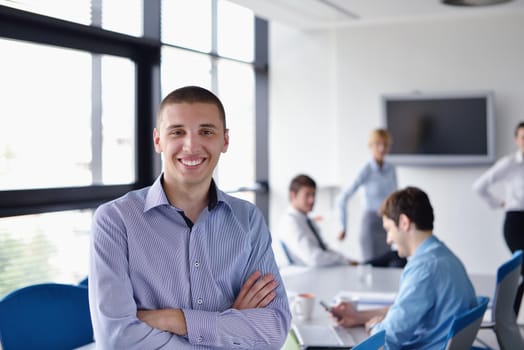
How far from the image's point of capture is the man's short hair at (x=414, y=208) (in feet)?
9.36

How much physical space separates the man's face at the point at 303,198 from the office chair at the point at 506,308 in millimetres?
1489

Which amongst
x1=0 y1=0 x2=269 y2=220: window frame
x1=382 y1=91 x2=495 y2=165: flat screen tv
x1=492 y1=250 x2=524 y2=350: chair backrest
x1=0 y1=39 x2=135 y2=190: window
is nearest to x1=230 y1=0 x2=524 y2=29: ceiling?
x1=0 y1=0 x2=269 y2=220: window frame

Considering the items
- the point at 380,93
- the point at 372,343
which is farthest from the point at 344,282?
the point at 380,93

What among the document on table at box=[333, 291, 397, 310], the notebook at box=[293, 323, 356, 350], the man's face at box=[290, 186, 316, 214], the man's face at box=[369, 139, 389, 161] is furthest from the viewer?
the man's face at box=[369, 139, 389, 161]

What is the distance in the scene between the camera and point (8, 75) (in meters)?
4.03

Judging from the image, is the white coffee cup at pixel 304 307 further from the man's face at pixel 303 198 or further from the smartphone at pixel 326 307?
the man's face at pixel 303 198

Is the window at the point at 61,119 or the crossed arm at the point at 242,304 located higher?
the window at the point at 61,119

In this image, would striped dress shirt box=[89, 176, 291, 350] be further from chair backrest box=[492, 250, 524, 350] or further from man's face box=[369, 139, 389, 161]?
man's face box=[369, 139, 389, 161]

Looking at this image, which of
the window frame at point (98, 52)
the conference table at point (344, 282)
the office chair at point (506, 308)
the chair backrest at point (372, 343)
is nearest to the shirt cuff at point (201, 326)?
the chair backrest at point (372, 343)

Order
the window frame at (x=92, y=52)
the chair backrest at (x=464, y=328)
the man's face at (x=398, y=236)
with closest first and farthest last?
1. the chair backrest at (x=464, y=328)
2. the man's face at (x=398, y=236)
3. the window frame at (x=92, y=52)

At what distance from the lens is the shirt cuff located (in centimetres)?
180

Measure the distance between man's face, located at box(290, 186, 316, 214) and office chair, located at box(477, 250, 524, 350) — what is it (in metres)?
1.49

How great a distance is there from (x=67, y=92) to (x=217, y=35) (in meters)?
2.09

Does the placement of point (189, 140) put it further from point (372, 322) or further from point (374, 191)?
point (374, 191)
